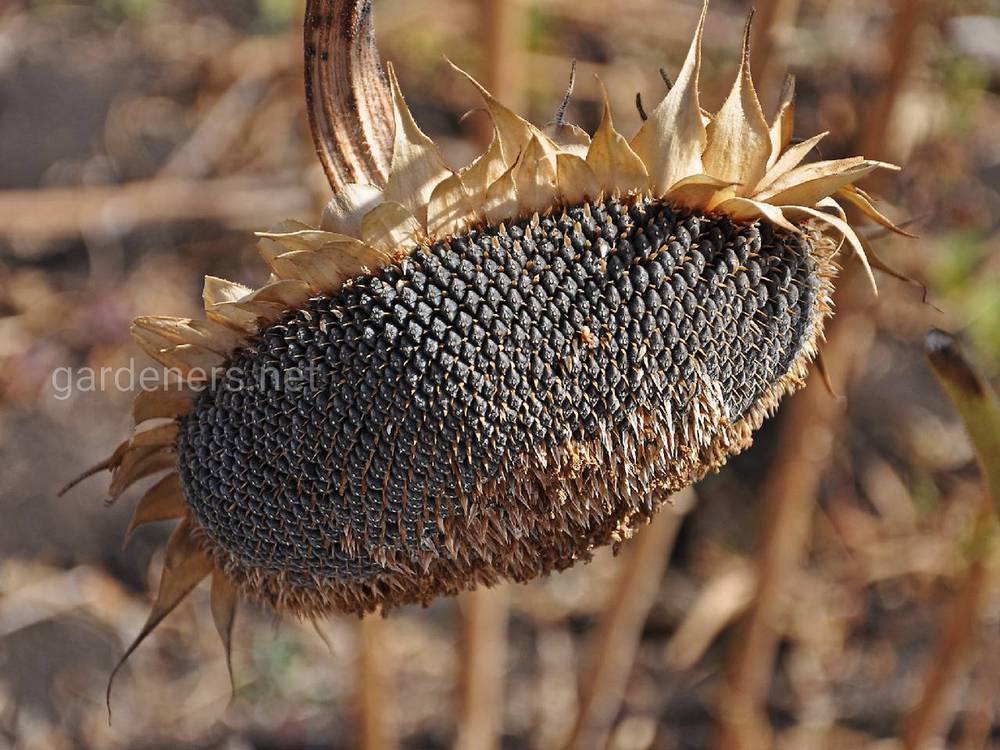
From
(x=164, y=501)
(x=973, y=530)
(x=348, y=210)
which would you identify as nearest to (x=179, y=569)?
(x=164, y=501)

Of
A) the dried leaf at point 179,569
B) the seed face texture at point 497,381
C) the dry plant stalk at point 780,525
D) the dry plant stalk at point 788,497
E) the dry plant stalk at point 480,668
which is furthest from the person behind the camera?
the dry plant stalk at point 480,668

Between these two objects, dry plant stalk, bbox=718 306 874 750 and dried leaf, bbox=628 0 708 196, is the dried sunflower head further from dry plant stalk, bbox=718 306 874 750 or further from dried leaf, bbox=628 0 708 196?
dry plant stalk, bbox=718 306 874 750

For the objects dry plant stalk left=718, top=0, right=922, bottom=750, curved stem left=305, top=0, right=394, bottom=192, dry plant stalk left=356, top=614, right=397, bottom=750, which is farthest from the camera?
dry plant stalk left=356, top=614, right=397, bottom=750

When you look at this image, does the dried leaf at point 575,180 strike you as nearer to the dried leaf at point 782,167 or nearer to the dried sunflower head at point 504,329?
the dried sunflower head at point 504,329

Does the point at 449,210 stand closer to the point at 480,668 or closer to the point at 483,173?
the point at 483,173

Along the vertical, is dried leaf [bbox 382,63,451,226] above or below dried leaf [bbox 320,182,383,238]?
above

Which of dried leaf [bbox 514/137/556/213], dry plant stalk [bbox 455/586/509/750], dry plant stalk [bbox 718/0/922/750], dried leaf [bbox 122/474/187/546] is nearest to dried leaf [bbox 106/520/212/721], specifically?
dried leaf [bbox 122/474/187/546]

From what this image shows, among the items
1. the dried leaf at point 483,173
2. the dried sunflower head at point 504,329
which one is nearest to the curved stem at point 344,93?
the dried sunflower head at point 504,329

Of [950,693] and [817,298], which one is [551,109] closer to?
[950,693]
